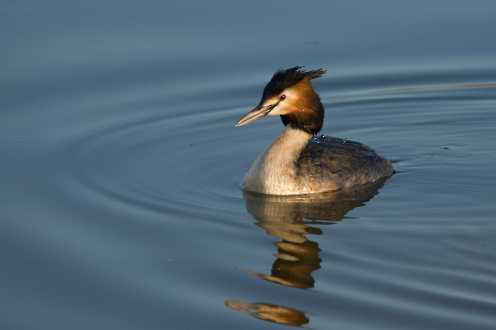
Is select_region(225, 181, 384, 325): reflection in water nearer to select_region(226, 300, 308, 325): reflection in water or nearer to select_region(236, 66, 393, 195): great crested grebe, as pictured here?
select_region(226, 300, 308, 325): reflection in water

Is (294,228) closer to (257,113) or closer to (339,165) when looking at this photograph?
(257,113)

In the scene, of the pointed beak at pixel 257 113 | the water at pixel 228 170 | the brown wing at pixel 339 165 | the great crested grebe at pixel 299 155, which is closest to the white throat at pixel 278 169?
the great crested grebe at pixel 299 155

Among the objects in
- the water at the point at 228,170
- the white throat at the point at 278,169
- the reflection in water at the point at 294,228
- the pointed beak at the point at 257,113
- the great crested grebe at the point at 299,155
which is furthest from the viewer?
the white throat at the point at 278,169

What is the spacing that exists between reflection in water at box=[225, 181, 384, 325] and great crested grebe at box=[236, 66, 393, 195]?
0.12 metres

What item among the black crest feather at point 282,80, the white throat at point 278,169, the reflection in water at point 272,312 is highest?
the black crest feather at point 282,80

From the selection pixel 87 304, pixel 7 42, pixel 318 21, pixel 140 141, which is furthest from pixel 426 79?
pixel 87 304

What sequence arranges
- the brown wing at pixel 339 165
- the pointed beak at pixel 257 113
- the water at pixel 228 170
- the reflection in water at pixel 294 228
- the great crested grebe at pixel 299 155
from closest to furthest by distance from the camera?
the reflection in water at pixel 294 228 < the water at pixel 228 170 < the pointed beak at pixel 257 113 < the great crested grebe at pixel 299 155 < the brown wing at pixel 339 165

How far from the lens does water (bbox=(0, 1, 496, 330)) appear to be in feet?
31.0

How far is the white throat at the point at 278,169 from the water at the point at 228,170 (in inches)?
10.2

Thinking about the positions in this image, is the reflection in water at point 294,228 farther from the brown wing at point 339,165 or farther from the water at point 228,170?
the brown wing at point 339,165

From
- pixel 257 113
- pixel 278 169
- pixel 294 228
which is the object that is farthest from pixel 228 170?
pixel 294 228

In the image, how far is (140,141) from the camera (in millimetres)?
13844

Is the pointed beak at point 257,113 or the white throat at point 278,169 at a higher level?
the pointed beak at point 257,113

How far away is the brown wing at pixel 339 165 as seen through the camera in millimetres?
12602
